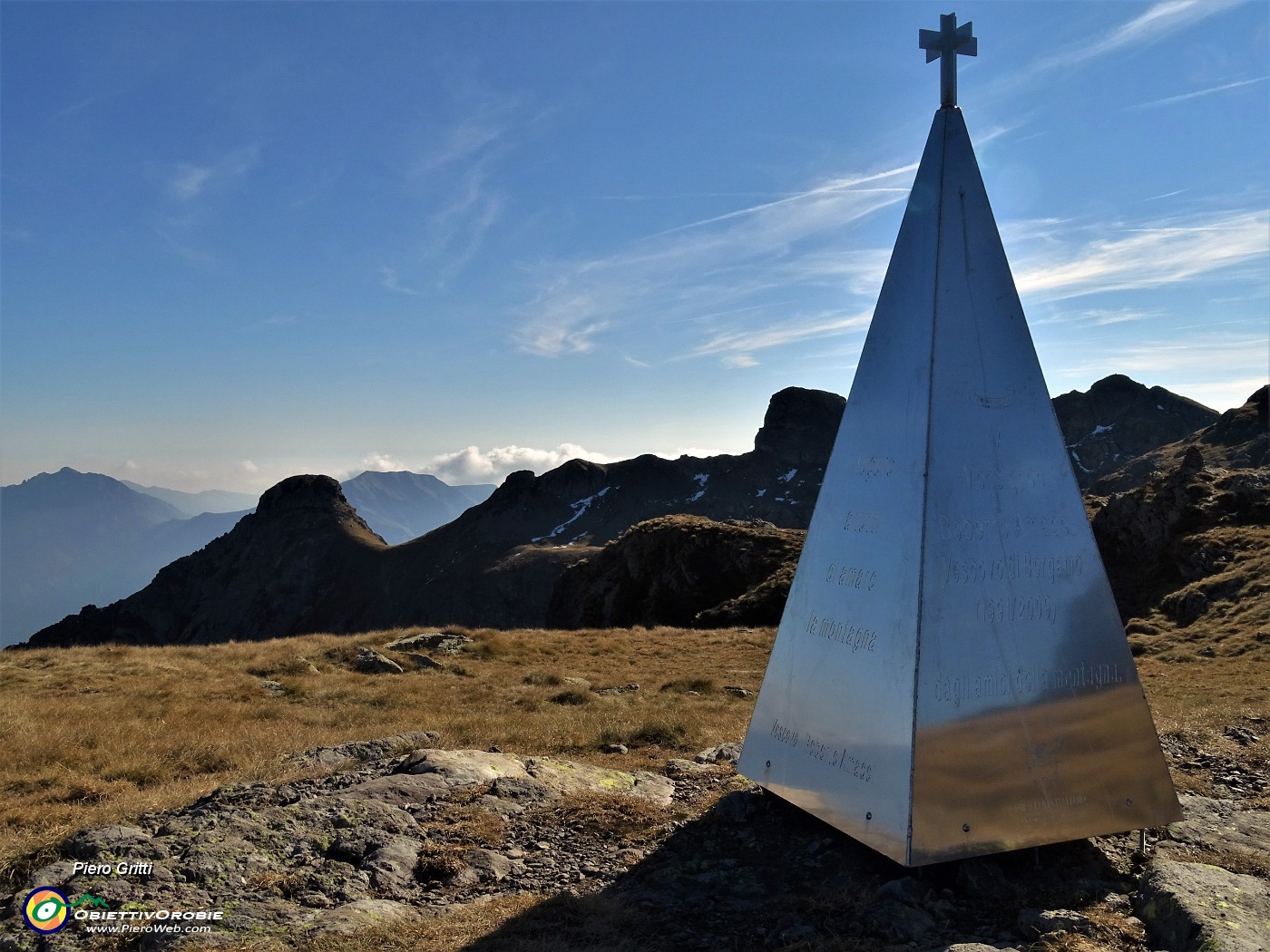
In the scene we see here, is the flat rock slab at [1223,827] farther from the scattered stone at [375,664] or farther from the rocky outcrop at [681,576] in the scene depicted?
the rocky outcrop at [681,576]

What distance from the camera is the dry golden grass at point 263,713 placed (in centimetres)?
920

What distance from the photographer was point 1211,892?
5738 millimetres

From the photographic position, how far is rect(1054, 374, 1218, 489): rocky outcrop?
138 meters

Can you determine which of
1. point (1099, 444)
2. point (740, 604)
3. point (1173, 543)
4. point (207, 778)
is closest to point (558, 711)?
point (207, 778)

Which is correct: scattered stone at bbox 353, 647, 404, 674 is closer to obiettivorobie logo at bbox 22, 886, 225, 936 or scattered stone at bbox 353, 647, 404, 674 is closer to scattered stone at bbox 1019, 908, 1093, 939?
obiettivorobie logo at bbox 22, 886, 225, 936

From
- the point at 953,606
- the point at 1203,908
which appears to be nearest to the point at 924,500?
the point at 953,606

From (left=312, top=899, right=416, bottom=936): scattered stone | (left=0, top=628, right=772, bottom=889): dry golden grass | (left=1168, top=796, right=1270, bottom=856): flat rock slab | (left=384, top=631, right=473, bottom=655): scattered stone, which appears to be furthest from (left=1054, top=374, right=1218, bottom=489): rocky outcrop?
(left=312, top=899, right=416, bottom=936): scattered stone

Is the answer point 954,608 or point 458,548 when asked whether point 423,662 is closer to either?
point 954,608

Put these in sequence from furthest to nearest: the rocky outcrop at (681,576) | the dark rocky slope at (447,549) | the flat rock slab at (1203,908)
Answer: the dark rocky slope at (447,549)
the rocky outcrop at (681,576)
the flat rock slab at (1203,908)

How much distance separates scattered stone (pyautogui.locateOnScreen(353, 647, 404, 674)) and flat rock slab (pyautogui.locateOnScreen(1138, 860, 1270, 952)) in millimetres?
17185

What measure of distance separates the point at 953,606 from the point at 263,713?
13169 millimetres

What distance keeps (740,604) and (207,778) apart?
30604 mm

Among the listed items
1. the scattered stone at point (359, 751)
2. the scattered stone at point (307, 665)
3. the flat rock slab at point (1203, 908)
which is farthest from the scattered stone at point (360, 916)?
the scattered stone at point (307, 665)

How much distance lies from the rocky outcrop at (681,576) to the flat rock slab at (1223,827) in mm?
28646
